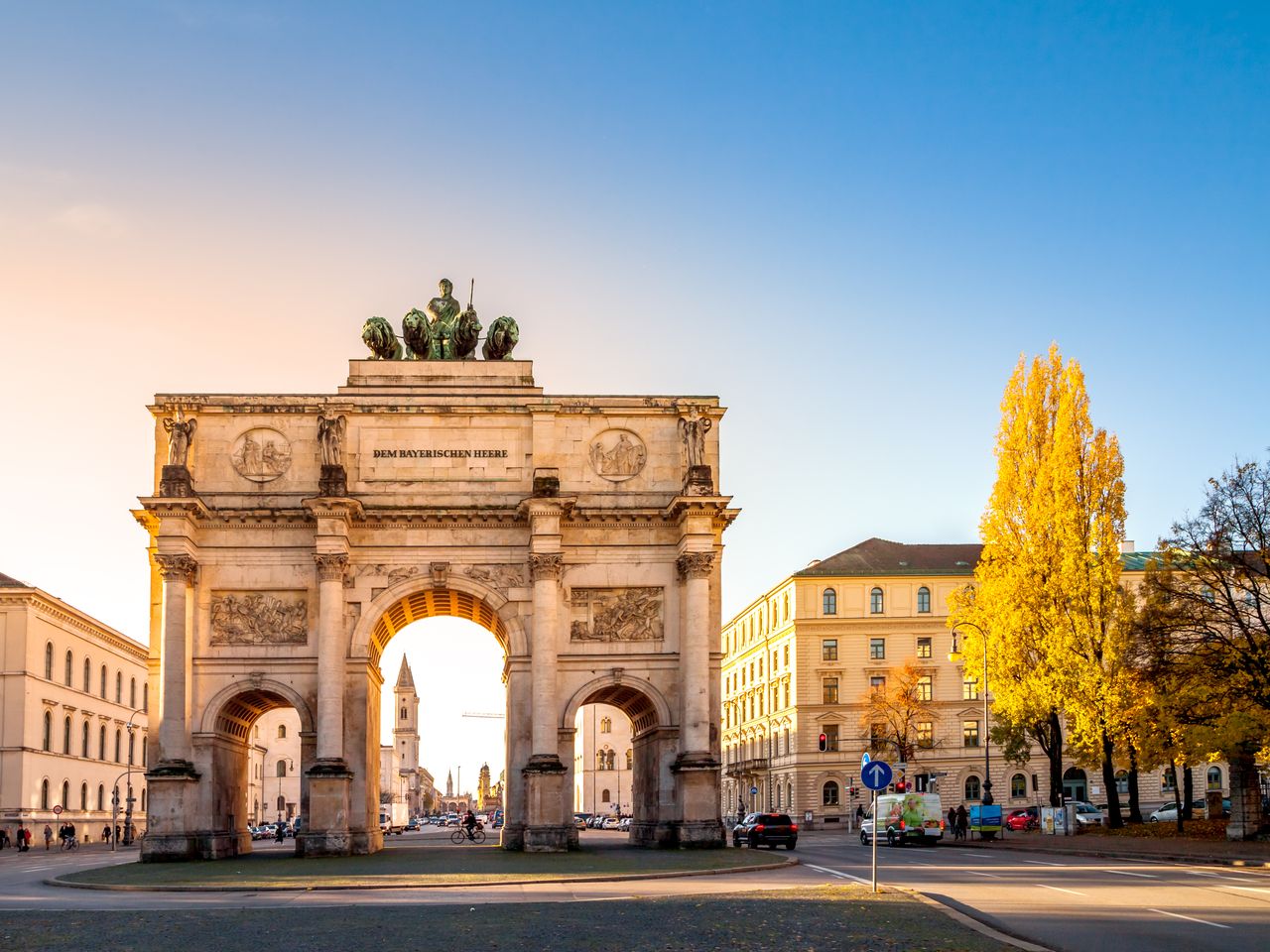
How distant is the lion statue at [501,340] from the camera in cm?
5016

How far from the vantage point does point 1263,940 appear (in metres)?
18.7

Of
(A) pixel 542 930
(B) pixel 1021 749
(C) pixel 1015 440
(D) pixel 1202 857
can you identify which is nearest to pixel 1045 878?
(D) pixel 1202 857

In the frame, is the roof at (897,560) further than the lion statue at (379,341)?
Yes

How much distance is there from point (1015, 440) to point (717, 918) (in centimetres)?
3845

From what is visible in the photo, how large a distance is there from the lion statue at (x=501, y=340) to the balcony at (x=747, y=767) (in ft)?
173

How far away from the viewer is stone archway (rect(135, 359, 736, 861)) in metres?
44.7

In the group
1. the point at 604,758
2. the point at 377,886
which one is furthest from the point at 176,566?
the point at 604,758

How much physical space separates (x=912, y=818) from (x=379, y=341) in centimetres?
2617

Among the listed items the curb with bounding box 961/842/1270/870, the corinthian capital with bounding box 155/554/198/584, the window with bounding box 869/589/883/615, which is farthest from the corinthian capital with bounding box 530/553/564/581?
the window with bounding box 869/589/883/615

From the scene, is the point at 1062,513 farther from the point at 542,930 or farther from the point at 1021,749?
the point at 542,930

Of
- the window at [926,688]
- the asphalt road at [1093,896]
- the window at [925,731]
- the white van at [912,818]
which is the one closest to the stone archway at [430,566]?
the asphalt road at [1093,896]

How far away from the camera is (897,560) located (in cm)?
9369

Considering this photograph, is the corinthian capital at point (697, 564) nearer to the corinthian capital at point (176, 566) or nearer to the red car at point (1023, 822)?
the corinthian capital at point (176, 566)

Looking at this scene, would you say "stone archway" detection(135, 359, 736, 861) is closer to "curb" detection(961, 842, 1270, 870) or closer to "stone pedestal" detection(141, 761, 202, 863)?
"stone pedestal" detection(141, 761, 202, 863)
